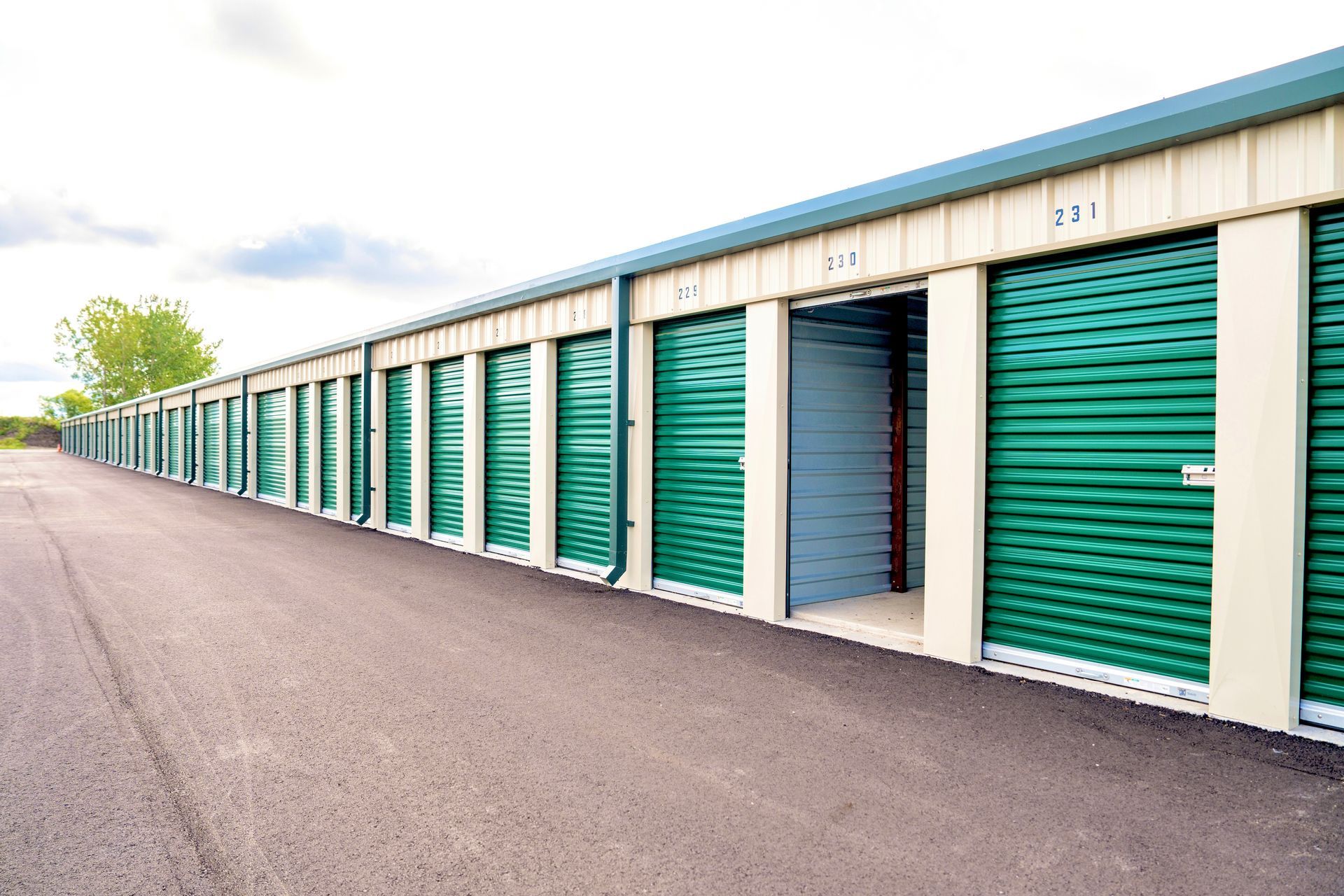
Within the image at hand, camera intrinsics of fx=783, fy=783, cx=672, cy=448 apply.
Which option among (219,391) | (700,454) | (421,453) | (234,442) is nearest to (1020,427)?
(700,454)

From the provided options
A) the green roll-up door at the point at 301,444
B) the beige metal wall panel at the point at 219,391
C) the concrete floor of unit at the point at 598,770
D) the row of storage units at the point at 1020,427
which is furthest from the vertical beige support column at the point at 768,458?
the beige metal wall panel at the point at 219,391

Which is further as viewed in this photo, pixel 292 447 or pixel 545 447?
pixel 292 447

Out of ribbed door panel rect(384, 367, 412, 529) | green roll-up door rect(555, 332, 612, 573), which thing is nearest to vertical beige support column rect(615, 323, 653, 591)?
green roll-up door rect(555, 332, 612, 573)

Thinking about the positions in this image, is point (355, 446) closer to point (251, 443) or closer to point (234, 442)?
point (251, 443)

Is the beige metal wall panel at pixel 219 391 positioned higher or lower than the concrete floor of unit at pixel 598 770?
higher

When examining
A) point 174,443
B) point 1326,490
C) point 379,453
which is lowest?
point 174,443

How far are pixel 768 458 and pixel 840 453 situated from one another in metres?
1.16

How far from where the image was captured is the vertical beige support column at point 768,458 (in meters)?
→ 7.76

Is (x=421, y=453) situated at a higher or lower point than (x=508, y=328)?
lower

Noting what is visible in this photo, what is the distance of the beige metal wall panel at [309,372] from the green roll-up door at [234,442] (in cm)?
180

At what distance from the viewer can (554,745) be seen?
4.43m

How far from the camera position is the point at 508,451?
39.6ft

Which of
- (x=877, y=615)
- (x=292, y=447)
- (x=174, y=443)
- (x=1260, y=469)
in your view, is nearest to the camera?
(x=1260, y=469)

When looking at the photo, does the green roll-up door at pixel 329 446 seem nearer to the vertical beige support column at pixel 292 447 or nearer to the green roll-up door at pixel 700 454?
the vertical beige support column at pixel 292 447
